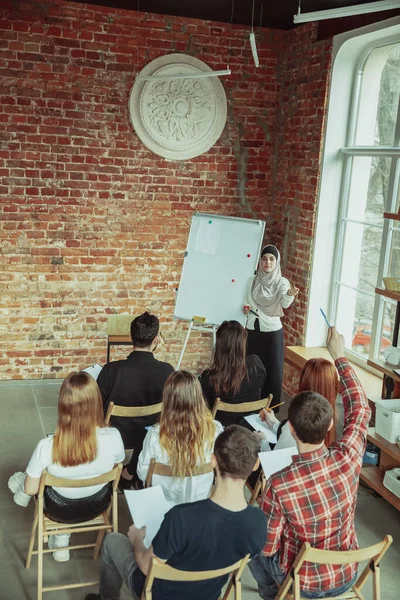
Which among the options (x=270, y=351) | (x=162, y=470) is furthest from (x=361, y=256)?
(x=162, y=470)

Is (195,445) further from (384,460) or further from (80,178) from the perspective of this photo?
(80,178)

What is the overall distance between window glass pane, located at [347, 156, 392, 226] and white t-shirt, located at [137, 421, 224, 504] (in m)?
3.10

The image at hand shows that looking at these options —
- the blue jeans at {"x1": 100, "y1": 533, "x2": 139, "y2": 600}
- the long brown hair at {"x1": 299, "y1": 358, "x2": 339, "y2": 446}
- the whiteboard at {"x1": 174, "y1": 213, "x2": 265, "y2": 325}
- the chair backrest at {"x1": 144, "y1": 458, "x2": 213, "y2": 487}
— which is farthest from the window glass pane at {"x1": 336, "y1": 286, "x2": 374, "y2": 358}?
the blue jeans at {"x1": 100, "y1": 533, "x2": 139, "y2": 600}

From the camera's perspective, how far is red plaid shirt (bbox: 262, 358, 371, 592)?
2.74 metres

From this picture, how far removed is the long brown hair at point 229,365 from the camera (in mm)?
4277

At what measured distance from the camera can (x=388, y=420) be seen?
4512mm

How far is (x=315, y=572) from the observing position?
111 inches

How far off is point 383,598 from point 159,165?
15.2 ft

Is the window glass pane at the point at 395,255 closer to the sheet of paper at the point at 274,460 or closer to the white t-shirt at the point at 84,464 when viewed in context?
the sheet of paper at the point at 274,460

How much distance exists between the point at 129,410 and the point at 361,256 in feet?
10.1

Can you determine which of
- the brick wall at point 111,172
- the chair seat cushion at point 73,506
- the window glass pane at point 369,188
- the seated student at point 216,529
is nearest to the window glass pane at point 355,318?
the brick wall at point 111,172

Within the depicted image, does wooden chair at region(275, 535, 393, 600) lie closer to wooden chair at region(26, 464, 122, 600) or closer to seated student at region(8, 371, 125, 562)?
wooden chair at region(26, 464, 122, 600)

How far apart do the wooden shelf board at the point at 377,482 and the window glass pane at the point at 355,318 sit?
1456 mm

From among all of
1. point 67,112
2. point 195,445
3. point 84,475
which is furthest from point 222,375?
point 67,112
